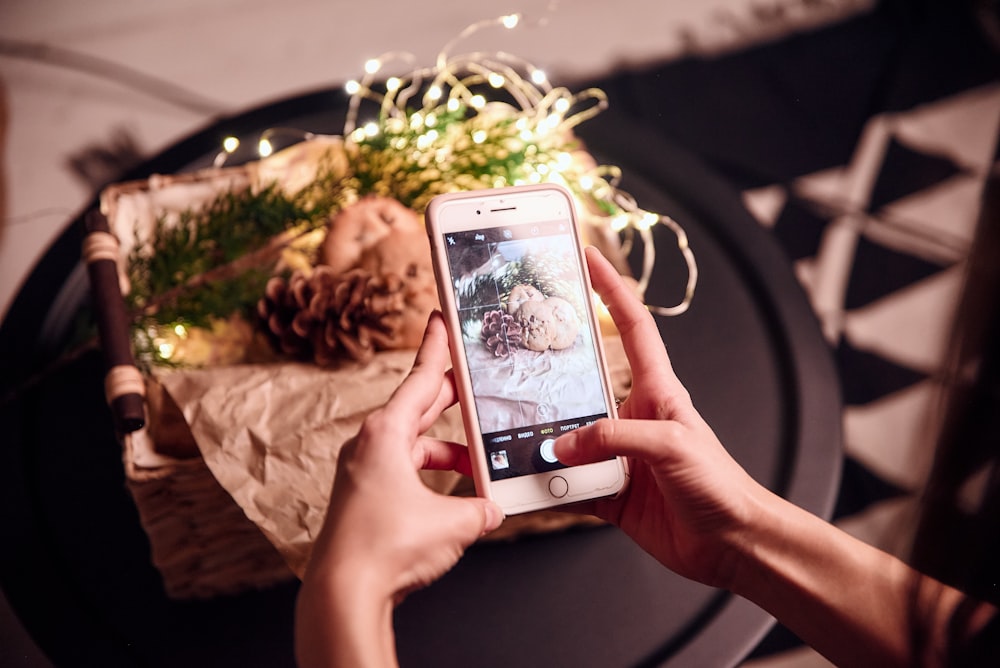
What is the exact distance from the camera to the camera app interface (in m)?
0.58

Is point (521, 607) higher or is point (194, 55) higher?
point (194, 55)

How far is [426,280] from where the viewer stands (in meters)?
0.68

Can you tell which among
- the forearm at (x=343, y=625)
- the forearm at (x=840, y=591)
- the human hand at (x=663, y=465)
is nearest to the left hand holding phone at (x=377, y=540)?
the forearm at (x=343, y=625)

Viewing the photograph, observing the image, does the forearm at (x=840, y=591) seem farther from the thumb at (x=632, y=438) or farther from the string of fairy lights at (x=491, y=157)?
the string of fairy lights at (x=491, y=157)

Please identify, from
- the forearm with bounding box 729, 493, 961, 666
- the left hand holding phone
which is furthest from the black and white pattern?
the left hand holding phone

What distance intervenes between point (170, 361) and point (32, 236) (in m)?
0.78

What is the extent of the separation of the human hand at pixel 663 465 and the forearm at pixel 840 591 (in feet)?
0.08

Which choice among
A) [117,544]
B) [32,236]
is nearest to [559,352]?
[117,544]

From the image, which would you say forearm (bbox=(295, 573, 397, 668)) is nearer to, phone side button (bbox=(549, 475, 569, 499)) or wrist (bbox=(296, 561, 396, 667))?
wrist (bbox=(296, 561, 396, 667))

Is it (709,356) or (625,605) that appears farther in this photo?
(709,356)

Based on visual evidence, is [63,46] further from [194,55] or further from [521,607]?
[521,607]

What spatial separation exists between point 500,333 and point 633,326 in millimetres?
114

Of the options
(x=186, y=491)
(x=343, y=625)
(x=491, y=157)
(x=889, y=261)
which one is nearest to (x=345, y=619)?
(x=343, y=625)

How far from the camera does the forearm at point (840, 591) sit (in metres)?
0.53
